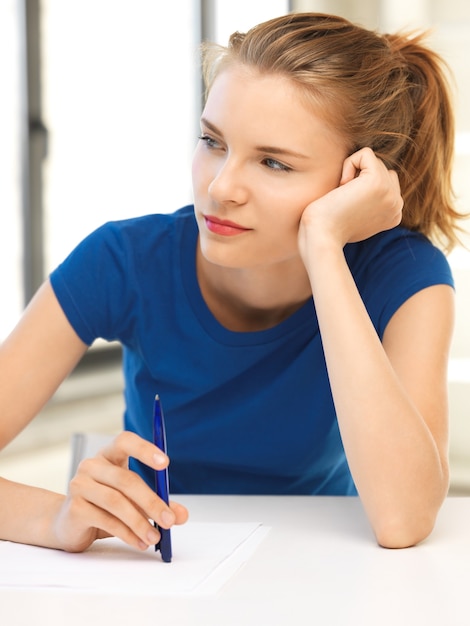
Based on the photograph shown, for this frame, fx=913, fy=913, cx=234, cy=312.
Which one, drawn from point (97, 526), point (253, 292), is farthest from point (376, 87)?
point (97, 526)

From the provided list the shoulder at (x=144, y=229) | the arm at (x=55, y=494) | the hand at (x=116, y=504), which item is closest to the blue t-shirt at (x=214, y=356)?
the shoulder at (x=144, y=229)

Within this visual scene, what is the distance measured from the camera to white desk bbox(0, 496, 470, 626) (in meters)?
0.77

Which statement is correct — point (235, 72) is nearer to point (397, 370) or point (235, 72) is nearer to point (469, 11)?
point (397, 370)

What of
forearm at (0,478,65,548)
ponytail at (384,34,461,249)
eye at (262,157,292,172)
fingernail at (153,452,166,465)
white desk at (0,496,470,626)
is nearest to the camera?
white desk at (0,496,470,626)

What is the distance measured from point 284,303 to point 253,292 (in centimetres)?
6

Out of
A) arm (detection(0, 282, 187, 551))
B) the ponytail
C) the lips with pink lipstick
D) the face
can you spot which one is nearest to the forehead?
the face

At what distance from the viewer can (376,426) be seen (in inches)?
44.3

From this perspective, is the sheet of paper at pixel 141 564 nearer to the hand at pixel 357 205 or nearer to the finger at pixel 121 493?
the finger at pixel 121 493

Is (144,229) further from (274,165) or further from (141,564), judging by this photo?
(141,564)

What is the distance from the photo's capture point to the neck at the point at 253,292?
1.45 metres

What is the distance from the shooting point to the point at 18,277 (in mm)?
3021

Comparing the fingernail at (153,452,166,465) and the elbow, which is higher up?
the fingernail at (153,452,166,465)

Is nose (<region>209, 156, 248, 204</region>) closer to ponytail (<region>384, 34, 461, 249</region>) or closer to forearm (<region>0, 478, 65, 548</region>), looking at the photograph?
ponytail (<region>384, 34, 461, 249</region>)

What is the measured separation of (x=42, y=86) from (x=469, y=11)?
5.10 ft
